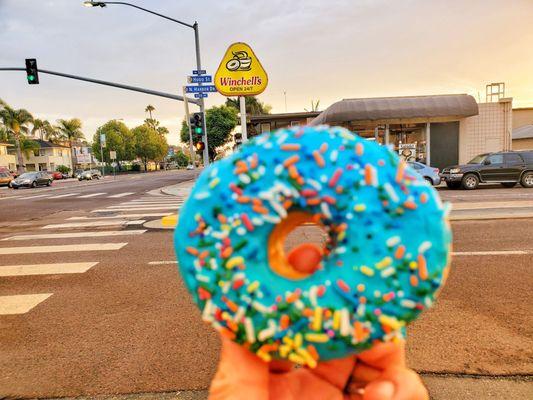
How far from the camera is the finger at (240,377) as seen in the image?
4.99ft

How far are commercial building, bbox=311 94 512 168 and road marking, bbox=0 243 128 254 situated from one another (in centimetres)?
1563

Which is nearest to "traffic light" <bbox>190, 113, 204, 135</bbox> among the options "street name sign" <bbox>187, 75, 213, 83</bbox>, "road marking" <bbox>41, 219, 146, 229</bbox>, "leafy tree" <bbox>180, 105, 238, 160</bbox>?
"street name sign" <bbox>187, 75, 213, 83</bbox>

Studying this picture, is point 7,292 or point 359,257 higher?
point 359,257

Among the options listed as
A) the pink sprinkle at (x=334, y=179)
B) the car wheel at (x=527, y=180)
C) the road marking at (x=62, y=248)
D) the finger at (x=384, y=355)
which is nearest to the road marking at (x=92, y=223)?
the road marking at (x=62, y=248)

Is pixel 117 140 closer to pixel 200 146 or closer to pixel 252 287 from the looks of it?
pixel 200 146

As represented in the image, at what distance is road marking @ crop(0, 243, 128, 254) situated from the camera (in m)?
7.61

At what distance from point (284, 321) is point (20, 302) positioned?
4.76 meters

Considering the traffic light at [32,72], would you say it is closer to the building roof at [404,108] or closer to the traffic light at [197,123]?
the traffic light at [197,123]

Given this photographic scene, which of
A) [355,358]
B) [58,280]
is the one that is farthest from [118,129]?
[355,358]

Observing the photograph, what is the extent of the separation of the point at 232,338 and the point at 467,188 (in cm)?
1703

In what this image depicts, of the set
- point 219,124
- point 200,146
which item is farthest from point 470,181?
point 219,124

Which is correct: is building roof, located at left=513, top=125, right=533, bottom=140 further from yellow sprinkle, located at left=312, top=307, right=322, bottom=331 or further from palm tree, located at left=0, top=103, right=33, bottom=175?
palm tree, located at left=0, top=103, right=33, bottom=175

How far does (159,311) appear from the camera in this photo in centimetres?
438

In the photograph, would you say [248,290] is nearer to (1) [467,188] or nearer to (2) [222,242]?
(2) [222,242]
